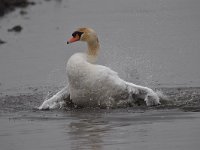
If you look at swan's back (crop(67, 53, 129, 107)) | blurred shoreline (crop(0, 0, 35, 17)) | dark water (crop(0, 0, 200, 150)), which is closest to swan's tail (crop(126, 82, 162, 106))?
swan's back (crop(67, 53, 129, 107))

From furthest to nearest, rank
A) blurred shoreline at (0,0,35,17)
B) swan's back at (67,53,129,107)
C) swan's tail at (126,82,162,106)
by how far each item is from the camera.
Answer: blurred shoreline at (0,0,35,17), swan's tail at (126,82,162,106), swan's back at (67,53,129,107)

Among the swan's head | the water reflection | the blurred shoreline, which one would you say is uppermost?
the blurred shoreline

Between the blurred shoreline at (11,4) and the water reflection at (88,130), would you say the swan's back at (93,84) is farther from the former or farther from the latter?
the blurred shoreline at (11,4)

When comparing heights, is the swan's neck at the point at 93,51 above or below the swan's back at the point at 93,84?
above

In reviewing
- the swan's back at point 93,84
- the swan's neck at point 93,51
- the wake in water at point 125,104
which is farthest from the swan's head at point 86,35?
the wake in water at point 125,104

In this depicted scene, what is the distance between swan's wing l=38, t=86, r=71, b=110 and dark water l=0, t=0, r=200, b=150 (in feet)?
0.76

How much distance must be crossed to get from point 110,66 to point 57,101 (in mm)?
4014

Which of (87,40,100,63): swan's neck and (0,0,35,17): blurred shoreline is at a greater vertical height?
(0,0,35,17): blurred shoreline

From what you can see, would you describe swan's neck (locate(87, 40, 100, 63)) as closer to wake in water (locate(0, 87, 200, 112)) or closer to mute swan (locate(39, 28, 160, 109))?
mute swan (locate(39, 28, 160, 109))

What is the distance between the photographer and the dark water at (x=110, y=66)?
1084cm

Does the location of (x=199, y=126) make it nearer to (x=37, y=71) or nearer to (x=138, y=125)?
(x=138, y=125)

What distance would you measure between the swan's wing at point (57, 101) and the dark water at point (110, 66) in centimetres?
23

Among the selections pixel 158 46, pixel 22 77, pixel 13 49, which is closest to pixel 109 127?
pixel 22 77

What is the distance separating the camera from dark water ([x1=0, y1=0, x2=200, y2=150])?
35.6 ft
